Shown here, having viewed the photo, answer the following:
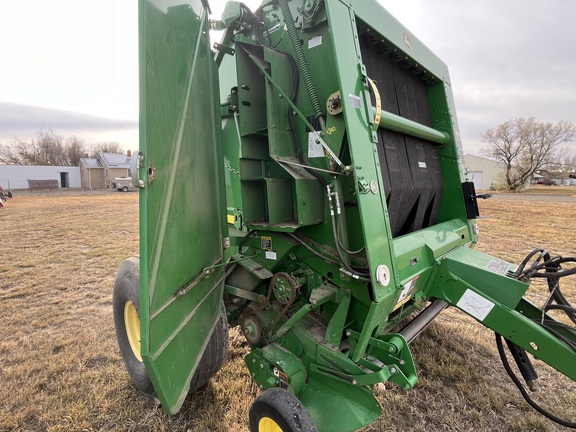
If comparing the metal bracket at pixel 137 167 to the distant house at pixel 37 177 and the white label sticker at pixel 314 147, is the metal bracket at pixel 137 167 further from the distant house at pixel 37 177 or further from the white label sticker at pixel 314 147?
the distant house at pixel 37 177

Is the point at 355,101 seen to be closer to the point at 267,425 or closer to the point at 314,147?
the point at 314,147

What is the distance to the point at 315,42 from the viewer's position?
76.1 inches

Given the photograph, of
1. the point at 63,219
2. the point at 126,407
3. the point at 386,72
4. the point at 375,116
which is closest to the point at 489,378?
the point at 375,116

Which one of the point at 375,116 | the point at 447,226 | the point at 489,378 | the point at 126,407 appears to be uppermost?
the point at 375,116

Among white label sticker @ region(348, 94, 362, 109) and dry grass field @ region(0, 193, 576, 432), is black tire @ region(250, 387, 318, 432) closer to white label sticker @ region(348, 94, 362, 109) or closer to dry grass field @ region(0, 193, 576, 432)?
dry grass field @ region(0, 193, 576, 432)

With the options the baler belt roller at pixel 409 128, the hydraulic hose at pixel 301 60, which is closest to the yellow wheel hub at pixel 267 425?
the hydraulic hose at pixel 301 60

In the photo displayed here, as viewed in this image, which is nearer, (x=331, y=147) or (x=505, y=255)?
(x=331, y=147)

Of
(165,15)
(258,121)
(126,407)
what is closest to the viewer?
(165,15)

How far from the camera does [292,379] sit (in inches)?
74.0

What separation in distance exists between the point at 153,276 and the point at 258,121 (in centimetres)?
123

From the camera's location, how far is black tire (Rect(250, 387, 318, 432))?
1.59 meters

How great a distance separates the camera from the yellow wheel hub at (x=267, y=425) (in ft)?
5.62

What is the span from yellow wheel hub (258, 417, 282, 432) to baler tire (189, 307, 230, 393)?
64cm

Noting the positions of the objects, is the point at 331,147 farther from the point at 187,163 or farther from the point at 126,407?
the point at 126,407
